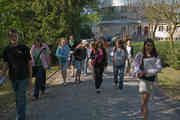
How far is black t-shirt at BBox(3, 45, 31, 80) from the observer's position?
5.16 metres

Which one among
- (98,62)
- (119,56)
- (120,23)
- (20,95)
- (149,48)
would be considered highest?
(120,23)

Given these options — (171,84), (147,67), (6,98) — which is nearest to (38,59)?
(6,98)

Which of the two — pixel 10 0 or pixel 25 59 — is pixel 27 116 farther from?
pixel 10 0

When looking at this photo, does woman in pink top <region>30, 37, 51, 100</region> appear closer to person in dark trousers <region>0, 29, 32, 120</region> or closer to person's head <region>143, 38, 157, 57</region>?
person in dark trousers <region>0, 29, 32, 120</region>

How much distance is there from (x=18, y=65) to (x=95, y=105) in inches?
109

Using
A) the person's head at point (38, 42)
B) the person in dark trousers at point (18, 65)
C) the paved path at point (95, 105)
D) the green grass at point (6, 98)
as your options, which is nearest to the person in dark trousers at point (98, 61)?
the paved path at point (95, 105)

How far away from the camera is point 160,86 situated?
34.0 feet

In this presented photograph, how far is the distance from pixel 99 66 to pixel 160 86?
307 cm

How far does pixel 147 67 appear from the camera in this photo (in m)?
5.41

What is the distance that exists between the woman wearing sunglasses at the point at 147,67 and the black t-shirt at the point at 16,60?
2.33 meters

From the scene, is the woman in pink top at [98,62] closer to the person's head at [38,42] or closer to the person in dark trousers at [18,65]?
the person's head at [38,42]

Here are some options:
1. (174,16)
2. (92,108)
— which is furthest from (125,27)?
(92,108)

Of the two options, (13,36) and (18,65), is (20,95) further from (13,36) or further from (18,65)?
(13,36)

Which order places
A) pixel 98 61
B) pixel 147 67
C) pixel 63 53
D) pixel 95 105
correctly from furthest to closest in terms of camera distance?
pixel 63 53, pixel 98 61, pixel 95 105, pixel 147 67
